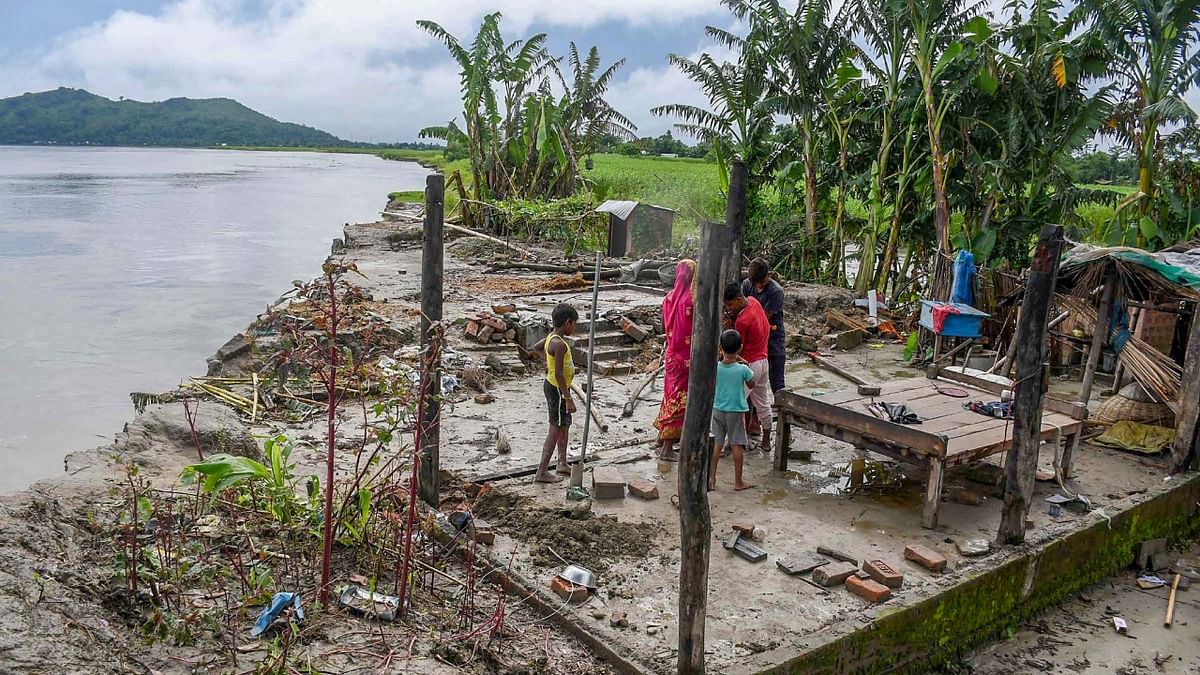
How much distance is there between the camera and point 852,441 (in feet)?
21.0

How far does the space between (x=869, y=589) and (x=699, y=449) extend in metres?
1.59

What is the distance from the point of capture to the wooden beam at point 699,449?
4098mm

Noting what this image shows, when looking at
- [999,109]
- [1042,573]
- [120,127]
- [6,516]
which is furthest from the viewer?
[120,127]

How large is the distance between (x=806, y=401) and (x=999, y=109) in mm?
8448

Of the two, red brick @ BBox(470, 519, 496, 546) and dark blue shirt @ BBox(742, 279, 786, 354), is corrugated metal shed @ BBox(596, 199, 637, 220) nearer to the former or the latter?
dark blue shirt @ BBox(742, 279, 786, 354)

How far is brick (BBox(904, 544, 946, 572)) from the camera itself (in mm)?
5309

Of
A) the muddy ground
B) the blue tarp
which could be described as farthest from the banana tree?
the muddy ground

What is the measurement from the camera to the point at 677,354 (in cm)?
686

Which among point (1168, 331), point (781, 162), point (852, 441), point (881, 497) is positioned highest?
point (781, 162)

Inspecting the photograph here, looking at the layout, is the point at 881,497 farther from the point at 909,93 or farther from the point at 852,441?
the point at 909,93

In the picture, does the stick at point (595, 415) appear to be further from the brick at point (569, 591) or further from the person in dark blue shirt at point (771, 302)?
the brick at point (569, 591)

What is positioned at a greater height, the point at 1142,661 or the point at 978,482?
the point at 978,482

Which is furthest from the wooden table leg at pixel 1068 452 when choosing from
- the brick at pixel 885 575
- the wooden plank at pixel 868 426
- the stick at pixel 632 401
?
the stick at pixel 632 401

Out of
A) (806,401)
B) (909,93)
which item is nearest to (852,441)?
(806,401)
